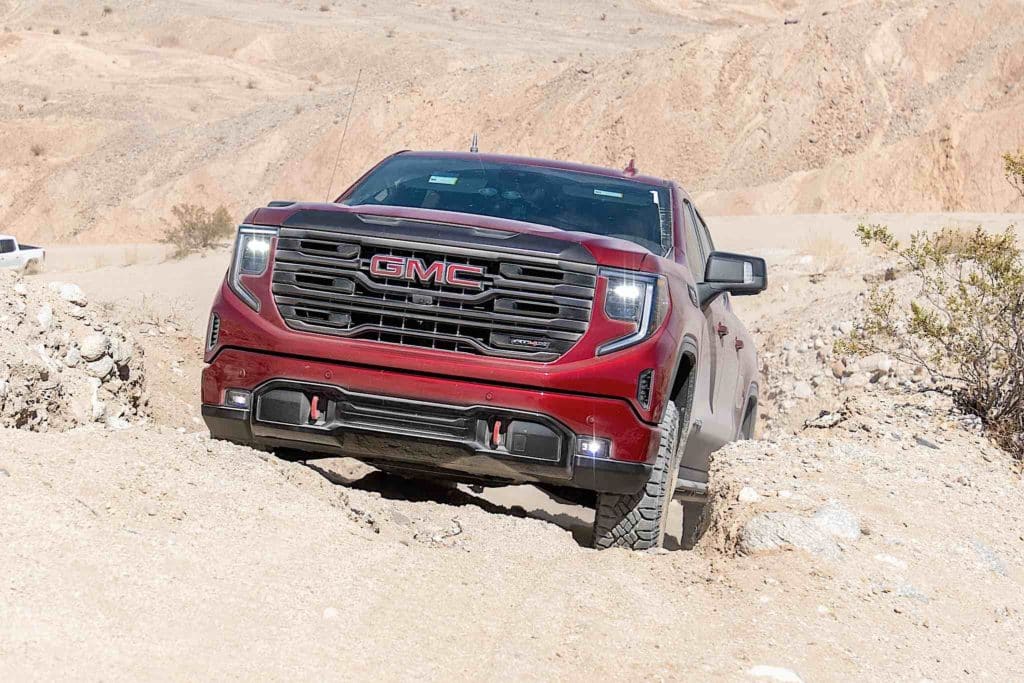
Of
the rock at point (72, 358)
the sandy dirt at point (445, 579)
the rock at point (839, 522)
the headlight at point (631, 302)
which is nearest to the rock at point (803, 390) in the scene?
the sandy dirt at point (445, 579)

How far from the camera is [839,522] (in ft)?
21.0

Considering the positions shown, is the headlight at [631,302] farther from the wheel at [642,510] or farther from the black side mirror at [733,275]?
the black side mirror at [733,275]

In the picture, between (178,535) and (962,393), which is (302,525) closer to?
(178,535)

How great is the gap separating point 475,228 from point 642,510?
59.4 inches

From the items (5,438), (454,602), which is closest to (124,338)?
(5,438)

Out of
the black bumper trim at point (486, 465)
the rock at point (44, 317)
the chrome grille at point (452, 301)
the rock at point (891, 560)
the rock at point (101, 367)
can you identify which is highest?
the chrome grille at point (452, 301)

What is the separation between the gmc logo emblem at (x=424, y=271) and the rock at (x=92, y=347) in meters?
3.64

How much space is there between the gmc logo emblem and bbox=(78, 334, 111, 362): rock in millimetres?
3636

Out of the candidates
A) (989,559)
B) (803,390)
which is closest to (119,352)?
(989,559)

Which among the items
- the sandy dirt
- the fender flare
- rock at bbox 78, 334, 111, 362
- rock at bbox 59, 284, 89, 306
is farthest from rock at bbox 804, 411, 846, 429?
rock at bbox 59, 284, 89, 306

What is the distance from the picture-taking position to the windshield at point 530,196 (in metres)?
7.05

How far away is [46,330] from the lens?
8.41 m

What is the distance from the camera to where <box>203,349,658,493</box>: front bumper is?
5785 mm

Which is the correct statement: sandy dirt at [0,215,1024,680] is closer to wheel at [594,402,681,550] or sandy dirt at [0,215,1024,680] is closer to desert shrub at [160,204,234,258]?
wheel at [594,402,681,550]
